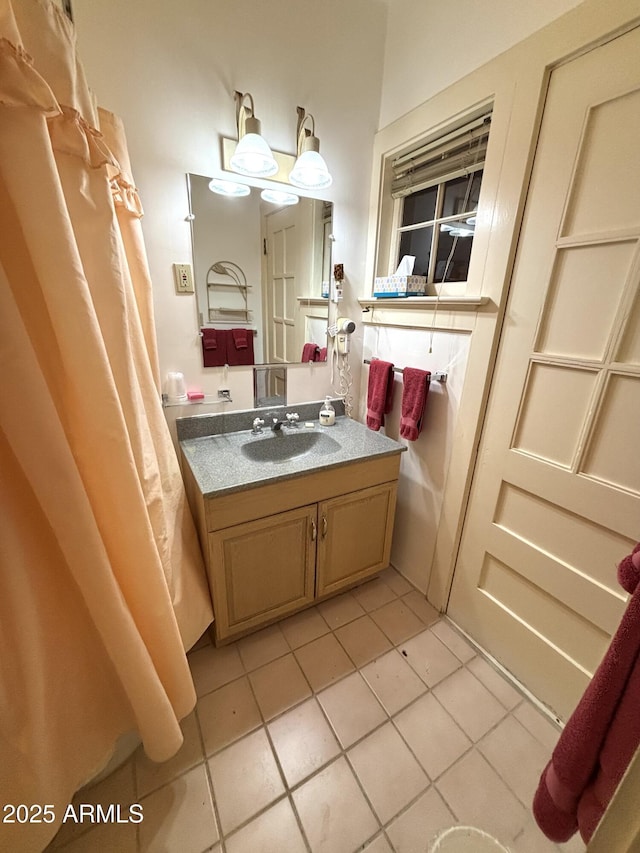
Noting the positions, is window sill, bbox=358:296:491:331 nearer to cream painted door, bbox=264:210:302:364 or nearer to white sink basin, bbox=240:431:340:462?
cream painted door, bbox=264:210:302:364

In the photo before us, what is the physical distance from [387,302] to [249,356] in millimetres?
693

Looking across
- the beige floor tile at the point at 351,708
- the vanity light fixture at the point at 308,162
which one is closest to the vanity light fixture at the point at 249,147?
the vanity light fixture at the point at 308,162

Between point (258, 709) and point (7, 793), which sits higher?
point (7, 793)

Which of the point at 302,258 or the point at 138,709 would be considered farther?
the point at 302,258

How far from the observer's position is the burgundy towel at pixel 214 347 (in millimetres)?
1438

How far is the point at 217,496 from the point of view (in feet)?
3.69

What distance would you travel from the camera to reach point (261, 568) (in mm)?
1322

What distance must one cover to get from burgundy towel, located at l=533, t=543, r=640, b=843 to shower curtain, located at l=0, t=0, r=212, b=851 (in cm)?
89

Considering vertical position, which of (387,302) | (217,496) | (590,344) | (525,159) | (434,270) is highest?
(525,159)

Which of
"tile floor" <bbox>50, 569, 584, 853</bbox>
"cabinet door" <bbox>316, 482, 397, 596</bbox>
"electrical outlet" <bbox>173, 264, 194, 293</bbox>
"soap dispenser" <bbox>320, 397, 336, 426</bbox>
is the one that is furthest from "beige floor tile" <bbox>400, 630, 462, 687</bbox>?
"electrical outlet" <bbox>173, 264, 194, 293</bbox>

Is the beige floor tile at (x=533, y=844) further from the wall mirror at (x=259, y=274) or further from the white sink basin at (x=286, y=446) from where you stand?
the wall mirror at (x=259, y=274)

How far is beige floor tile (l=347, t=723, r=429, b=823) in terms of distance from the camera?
991mm

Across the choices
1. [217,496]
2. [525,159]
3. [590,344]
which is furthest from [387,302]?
[217,496]

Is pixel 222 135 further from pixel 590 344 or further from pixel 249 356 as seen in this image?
pixel 590 344
